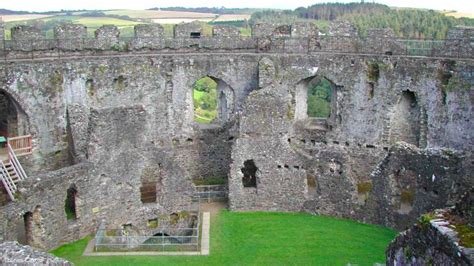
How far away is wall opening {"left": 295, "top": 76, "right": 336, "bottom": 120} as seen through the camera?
1035 inches

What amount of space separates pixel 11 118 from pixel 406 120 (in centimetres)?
1585

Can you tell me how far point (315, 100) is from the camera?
45031 mm

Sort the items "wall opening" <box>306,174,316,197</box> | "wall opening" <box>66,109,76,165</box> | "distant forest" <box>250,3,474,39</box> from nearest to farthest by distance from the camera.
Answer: "wall opening" <box>66,109,76,165</box> < "wall opening" <box>306,174,316,197</box> < "distant forest" <box>250,3,474,39</box>

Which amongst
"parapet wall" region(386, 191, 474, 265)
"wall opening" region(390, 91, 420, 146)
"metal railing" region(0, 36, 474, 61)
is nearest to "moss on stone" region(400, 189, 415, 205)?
"wall opening" region(390, 91, 420, 146)

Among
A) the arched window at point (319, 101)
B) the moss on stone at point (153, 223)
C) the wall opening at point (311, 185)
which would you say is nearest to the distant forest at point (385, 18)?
the arched window at point (319, 101)

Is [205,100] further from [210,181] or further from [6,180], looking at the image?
[6,180]

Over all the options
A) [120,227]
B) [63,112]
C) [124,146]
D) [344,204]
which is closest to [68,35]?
[63,112]

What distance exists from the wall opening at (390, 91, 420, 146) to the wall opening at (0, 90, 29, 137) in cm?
1457

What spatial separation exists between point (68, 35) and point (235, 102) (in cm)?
756

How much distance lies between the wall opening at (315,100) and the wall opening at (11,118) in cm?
1124

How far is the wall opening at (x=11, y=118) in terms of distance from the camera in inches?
907

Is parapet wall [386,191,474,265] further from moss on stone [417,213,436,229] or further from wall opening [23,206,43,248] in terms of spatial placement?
wall opening [23,206,43,248]

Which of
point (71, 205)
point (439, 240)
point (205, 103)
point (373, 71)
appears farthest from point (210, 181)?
point (205, 103)

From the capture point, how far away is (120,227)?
20.9m
